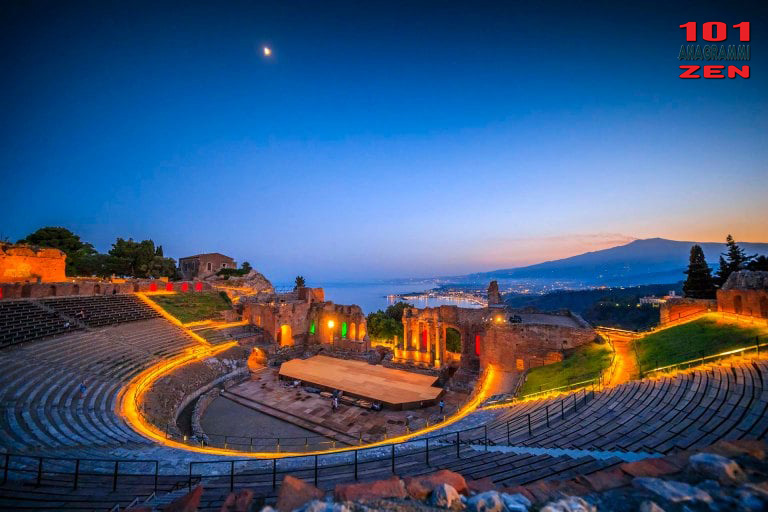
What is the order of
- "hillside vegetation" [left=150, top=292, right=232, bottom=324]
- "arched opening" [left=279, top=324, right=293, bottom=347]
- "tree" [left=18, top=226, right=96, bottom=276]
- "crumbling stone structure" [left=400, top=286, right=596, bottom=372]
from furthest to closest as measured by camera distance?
"tree" [left=18, top=226, right=96, bottom=276] → "arched opening" [left=279, top=324, right=293, bottom=347] → "hillside vegetation" [left=150, top=292, right=232, bottom=324] → "crumbling stone structure" [left=400, top=286, right=596, bottom=372]

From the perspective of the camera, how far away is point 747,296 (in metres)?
16.6

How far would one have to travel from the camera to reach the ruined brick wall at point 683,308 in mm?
19906

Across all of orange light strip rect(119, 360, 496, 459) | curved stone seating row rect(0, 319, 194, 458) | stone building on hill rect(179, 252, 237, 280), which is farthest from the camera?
stone building on hill rect(179, 252, 237, 280)

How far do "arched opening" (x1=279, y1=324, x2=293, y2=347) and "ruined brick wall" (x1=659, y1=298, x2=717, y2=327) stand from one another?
3385cm

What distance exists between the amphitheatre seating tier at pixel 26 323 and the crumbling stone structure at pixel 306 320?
14.9 meters

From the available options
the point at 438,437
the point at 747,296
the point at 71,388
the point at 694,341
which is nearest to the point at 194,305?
the point at 71,388

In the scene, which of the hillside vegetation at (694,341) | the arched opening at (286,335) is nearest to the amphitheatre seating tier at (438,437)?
the hillside vegetation at (694,341)

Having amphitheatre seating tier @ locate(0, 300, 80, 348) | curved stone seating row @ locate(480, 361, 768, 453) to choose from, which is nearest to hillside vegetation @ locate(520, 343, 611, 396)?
curved stone seating row @ locate(480, 361, 768, 453)

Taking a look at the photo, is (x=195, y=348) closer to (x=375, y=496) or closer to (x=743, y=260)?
(x=375, y=496)

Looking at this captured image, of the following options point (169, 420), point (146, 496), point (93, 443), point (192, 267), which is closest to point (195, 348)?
point (169, 420)

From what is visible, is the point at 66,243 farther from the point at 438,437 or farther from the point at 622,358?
the point at 622,358

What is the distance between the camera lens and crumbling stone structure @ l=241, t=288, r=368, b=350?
107ft

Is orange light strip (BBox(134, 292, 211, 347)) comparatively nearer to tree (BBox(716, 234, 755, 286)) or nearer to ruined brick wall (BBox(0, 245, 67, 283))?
ruined brick wall (BBox(0, 245, 67, 283))

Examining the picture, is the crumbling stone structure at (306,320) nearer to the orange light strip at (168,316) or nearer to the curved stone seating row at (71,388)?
the orange light strip at (168,316)
